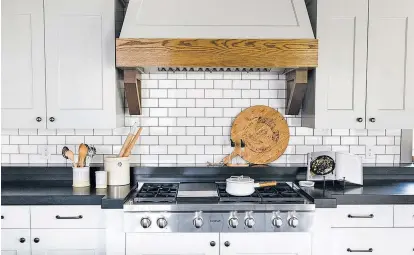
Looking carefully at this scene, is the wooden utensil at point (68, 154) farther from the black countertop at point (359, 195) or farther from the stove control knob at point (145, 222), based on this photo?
the black countertop at point (359, 195)

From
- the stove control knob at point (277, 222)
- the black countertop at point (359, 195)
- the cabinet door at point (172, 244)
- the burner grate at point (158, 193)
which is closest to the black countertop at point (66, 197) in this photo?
the burner grate at point (158, 193)

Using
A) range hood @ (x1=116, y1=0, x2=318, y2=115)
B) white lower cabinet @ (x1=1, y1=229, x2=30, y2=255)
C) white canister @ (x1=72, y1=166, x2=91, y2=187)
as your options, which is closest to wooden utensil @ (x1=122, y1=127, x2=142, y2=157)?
white canister @ (x1=72, y1=166, x2=91, y2=187)

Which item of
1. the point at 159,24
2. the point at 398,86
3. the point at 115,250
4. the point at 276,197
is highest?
the point at 159,24

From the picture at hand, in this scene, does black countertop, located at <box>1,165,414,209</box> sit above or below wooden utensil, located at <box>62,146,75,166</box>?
below

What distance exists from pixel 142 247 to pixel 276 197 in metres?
0.88

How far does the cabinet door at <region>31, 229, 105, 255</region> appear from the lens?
2344 millimetres

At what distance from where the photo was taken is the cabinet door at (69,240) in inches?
92.3

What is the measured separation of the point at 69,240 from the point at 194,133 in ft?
4.00

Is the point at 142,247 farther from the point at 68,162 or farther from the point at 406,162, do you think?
the point at 406,162

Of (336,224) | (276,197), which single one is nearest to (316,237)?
(336,224)

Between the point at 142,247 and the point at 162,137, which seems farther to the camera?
the point at 162,137

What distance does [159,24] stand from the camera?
248 cm

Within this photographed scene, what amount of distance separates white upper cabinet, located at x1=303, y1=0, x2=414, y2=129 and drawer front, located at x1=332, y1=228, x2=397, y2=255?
2.36 feet

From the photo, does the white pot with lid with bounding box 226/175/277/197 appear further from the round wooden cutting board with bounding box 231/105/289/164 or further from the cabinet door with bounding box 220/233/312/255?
the round wooden cutting board with bounding box 231/105/289/164
